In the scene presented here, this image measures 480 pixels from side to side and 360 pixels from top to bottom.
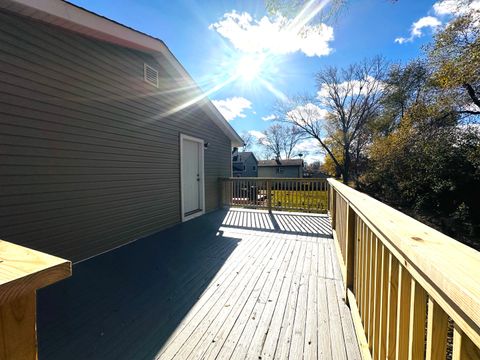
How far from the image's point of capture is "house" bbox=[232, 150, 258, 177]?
2829cm

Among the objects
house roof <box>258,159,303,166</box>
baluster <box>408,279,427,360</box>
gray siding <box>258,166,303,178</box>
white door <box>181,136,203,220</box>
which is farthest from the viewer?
house roof <box>258,159,303,166</box>

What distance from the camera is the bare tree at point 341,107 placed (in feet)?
53.9

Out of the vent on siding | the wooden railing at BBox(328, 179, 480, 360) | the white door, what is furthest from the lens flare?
the wooden railing at BBox(328, 179, 480, 360)

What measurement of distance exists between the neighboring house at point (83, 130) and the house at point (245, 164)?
A: 22.9 meters

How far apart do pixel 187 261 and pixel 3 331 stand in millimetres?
2825

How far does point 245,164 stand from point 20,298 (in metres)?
29.8

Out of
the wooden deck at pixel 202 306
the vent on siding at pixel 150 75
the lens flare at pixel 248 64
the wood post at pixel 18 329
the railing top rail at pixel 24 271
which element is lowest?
the wooden deck at pixel 202 306

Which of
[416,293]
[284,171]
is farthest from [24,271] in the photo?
[284,171]

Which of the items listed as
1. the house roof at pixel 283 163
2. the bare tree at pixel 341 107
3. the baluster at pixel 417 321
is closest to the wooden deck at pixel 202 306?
the baluster at pixel 417 321

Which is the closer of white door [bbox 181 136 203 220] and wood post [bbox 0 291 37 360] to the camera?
wood post [bbox 0 291 37 360]

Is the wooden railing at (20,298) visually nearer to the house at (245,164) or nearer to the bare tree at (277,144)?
the house at (245,164)

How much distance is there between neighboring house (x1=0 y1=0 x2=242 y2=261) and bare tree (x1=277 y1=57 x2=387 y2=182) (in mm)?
15221

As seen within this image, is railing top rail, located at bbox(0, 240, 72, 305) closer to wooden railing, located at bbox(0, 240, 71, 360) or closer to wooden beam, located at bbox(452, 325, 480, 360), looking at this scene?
wooden railing, located at bbox(0, 240, 71, 360)

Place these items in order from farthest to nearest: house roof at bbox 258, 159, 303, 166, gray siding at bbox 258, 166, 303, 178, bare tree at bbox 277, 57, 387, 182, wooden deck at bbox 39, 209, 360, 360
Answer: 1. house roof at bbox 258, 159, 303, 166
2. gray siding at bbox 258, 166, 303, 178
3. bare tree at bbox 277, 57, 387, 182
4. wooden deck at bbox 39, 209, 360, 360
